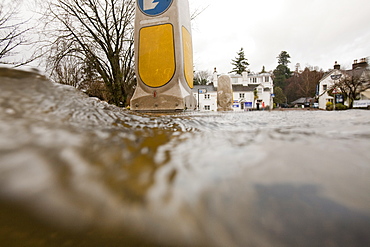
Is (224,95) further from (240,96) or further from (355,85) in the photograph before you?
(240,96)

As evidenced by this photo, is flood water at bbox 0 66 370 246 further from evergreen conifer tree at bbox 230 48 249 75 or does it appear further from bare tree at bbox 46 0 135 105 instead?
evergreen conifer tree at bbox 230 48 249 75

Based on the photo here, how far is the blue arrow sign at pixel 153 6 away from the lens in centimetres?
325

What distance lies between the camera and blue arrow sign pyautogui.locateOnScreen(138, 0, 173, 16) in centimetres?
325

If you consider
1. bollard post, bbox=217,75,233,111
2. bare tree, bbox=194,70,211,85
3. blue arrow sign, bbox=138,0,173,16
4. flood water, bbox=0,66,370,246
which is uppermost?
bare tree, bbox=194,70,211,85

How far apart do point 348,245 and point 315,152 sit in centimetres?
15

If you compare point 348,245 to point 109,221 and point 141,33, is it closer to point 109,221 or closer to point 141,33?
point 109,221

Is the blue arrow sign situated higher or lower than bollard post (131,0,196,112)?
higher

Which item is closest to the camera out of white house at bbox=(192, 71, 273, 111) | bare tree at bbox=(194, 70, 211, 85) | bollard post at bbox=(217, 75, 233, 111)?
bollard post at bbox=(217, 75, 233, 111)

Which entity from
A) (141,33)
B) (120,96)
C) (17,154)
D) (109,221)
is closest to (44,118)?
(17,154)

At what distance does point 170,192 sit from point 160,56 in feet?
10.7

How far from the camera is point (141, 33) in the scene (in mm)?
3322

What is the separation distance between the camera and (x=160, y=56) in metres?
3.26

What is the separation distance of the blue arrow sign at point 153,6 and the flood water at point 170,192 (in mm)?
3413

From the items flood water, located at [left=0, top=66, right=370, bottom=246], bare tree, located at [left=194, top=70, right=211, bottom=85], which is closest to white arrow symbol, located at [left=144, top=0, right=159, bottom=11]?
flood water, located at [left=0, top=66, right=370, bottom=246]
